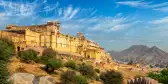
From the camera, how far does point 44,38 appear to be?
56.1 m

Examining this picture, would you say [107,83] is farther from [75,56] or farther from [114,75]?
[75,56]

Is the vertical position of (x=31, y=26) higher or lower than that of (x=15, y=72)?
higher

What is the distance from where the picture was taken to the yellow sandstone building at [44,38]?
5106 centimetres

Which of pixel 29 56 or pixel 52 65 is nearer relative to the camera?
pixel 52 65

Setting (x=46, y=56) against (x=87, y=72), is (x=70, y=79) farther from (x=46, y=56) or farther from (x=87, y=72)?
(x=46, y=56)

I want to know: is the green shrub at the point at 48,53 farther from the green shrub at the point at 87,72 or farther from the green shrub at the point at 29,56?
the green shrub at the point at 87,72

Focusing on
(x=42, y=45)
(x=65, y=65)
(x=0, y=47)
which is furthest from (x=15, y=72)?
(x=42, y=45)

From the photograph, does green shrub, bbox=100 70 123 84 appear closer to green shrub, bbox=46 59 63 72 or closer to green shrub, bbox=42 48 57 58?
green shrub, bbox=46 59 63 72

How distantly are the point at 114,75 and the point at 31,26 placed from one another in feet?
87.3

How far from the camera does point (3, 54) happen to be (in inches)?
1114

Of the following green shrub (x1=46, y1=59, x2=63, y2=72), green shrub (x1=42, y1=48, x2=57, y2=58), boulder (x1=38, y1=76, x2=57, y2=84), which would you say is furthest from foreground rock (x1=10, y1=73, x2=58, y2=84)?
green shrub (x1=42, y1=48, x2=57, y2=58)

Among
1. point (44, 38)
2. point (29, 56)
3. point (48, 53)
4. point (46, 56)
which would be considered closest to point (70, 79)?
point (29, 56)

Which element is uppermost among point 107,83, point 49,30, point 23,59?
point 49,30

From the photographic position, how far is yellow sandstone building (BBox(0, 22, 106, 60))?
51.1 m
